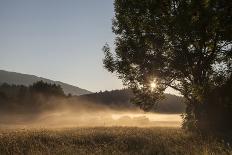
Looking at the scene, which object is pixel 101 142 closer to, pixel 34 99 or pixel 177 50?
pixel 177 50

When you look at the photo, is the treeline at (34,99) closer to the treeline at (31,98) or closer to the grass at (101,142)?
the treeline at (31,98)

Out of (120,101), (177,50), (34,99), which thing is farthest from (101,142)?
(120,101)

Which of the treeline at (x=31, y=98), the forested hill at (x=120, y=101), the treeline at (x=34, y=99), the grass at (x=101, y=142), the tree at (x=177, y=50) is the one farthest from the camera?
the forested hill at (x=120, y=101)

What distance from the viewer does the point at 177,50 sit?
3684cm

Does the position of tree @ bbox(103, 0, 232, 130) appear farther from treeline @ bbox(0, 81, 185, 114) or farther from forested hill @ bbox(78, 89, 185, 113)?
forested hill @ bbox(78, 89, 185, 113)

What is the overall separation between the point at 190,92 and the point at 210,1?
7.62 metres

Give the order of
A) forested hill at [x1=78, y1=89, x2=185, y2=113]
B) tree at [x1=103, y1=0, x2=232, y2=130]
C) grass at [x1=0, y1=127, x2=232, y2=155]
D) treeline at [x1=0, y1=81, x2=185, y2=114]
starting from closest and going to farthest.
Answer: grass at [x1=0, y1=127, x2=232, y2=155] < tree at [x1=103, y1=0, x2=232, y2=130] < treeline at [x1=0, y1=81, x2=185, y2=114] < forested hill at [x1=78, y1=89, x2=185, y2=113]

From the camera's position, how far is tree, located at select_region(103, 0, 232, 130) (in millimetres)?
35406

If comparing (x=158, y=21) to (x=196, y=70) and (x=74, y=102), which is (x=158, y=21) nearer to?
(x=196, y=70)

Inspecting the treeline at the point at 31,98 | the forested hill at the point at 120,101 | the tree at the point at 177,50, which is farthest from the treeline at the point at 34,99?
the tree at the point at 177,50

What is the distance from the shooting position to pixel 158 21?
122 feet

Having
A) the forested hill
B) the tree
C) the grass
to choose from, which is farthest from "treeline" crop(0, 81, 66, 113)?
the grass

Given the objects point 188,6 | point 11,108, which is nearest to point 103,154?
point 188,6

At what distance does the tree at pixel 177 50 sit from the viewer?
1394 inches
